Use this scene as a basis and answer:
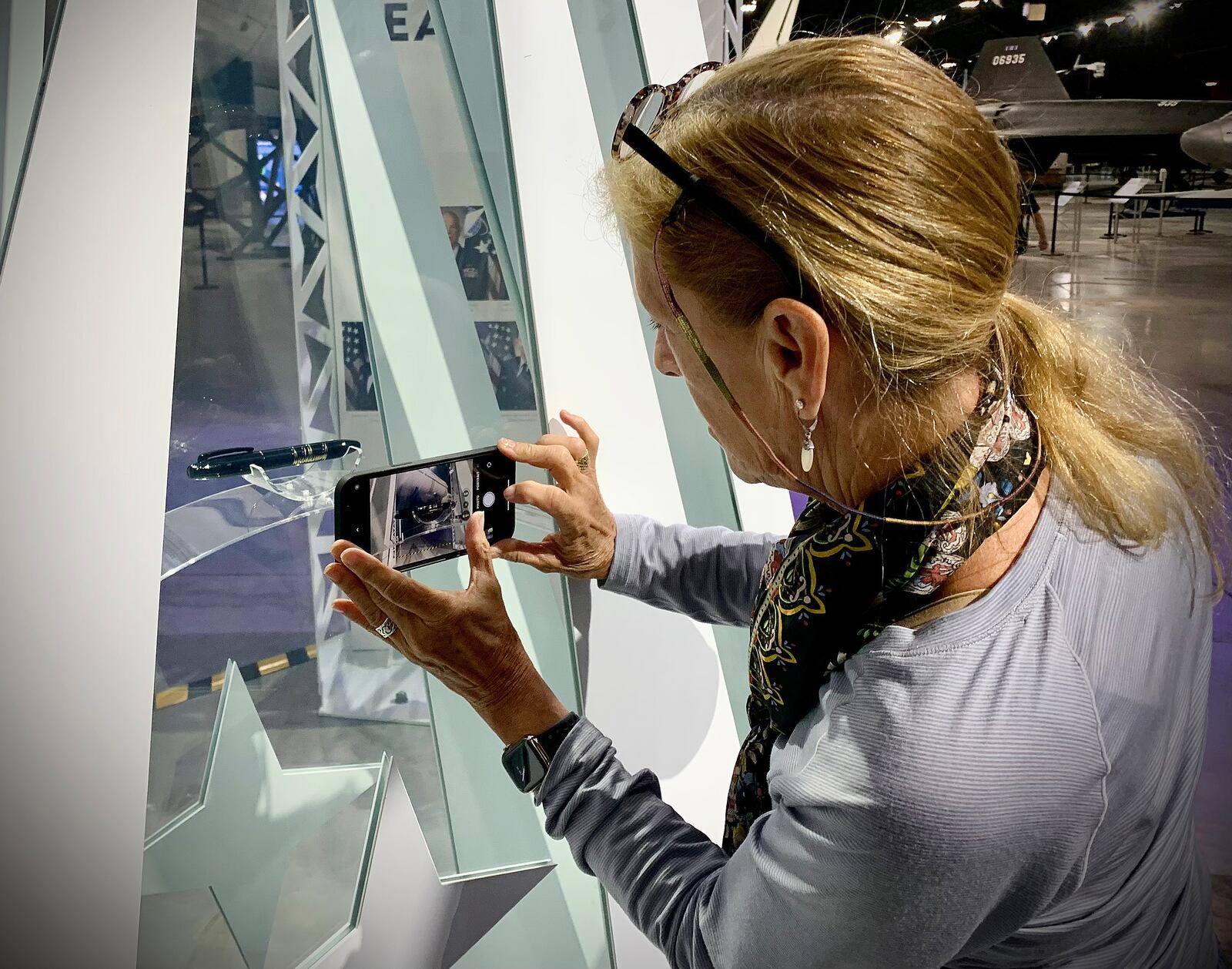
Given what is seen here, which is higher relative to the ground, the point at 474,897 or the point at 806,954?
the point at 806,954

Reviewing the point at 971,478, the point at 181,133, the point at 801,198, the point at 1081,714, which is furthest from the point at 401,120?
the point at 1081,714

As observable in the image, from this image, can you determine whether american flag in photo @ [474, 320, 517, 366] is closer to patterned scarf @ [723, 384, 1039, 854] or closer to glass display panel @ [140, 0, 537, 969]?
glass display panel @ [140, 0, 537, 969]

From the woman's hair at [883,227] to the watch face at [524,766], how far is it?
0.37 m

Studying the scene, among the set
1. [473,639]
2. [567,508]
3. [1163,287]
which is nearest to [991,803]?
[473,639]

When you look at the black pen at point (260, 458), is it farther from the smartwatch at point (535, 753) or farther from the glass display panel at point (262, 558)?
the smartwatch at point (535, 753)

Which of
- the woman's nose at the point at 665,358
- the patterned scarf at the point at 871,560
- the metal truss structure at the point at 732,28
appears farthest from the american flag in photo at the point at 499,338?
the metal truss structure at the point at 732,28

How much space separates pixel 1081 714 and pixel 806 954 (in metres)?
0.22

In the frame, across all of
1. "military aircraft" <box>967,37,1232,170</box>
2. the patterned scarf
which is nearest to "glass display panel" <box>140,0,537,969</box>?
the patterned scarf

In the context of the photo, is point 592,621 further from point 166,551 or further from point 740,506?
point 166,551

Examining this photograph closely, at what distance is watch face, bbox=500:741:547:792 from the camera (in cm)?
74

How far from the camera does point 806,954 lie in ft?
1.93

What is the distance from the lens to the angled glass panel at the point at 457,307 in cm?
84

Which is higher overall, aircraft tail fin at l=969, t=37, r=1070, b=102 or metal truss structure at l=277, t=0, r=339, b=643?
aircraft tail fin at l=969, t=37, r=1070, b=102

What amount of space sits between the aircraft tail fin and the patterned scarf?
3403 millimetres
